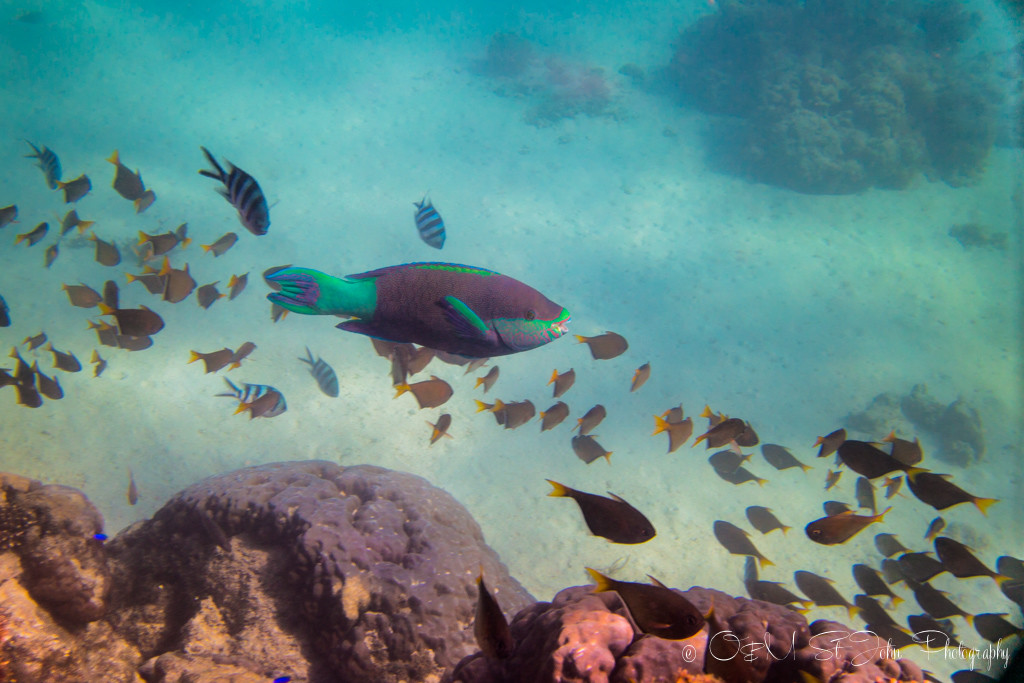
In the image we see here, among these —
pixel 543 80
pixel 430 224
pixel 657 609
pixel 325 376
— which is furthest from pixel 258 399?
pixel 543 80

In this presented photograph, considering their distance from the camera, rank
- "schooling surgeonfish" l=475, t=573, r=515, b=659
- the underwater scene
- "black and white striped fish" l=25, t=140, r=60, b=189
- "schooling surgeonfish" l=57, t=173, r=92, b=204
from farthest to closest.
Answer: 1. "schooling surgeonfish" l=57, t=173, r=92, b=204
2. "black and white striped fish" l=25, t=140, r=60, b=189
3. the underwater scene
4. "schooling surgeonfish" l=475, t=573, r=515, b=659

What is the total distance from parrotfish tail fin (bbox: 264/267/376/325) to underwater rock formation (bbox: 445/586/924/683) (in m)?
1.70

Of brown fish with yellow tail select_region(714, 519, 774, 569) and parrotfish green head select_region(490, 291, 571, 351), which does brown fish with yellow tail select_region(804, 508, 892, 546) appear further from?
parrotfish green head select_region(490, 291, 571, 351)

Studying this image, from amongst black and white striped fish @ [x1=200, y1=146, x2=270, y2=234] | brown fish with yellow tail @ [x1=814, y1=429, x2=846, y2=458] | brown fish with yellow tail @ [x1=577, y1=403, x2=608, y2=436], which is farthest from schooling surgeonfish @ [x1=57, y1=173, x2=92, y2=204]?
brown fish with yellow tail @ [x1=814, y1=429, x2=846, y2=458]

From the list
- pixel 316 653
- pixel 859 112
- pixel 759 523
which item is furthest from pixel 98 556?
pixel 859 112

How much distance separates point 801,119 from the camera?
1755 cm

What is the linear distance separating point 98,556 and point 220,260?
8.49 meters

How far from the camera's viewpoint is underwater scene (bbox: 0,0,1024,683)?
2.88m

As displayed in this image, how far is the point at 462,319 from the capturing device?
149 centimetres

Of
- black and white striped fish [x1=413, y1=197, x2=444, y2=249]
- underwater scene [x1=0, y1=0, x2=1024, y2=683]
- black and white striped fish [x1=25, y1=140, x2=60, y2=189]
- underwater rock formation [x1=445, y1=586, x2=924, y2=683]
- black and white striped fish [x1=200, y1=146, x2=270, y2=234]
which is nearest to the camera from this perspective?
underwater rock formation [x1=445, y1=586, x2=924, y2=683]

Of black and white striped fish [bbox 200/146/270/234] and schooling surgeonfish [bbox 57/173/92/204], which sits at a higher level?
schooling surgeonfish [bbox 57/173/92/204]

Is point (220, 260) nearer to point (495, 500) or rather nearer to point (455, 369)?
point (455, 369)

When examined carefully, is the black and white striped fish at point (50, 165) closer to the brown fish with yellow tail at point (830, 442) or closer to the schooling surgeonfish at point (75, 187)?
the schooling surgeonfish at point (75, 187)

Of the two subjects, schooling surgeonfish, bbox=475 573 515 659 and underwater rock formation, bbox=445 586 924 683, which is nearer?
schooling surgeonfish, bbox=475 573 515 659
